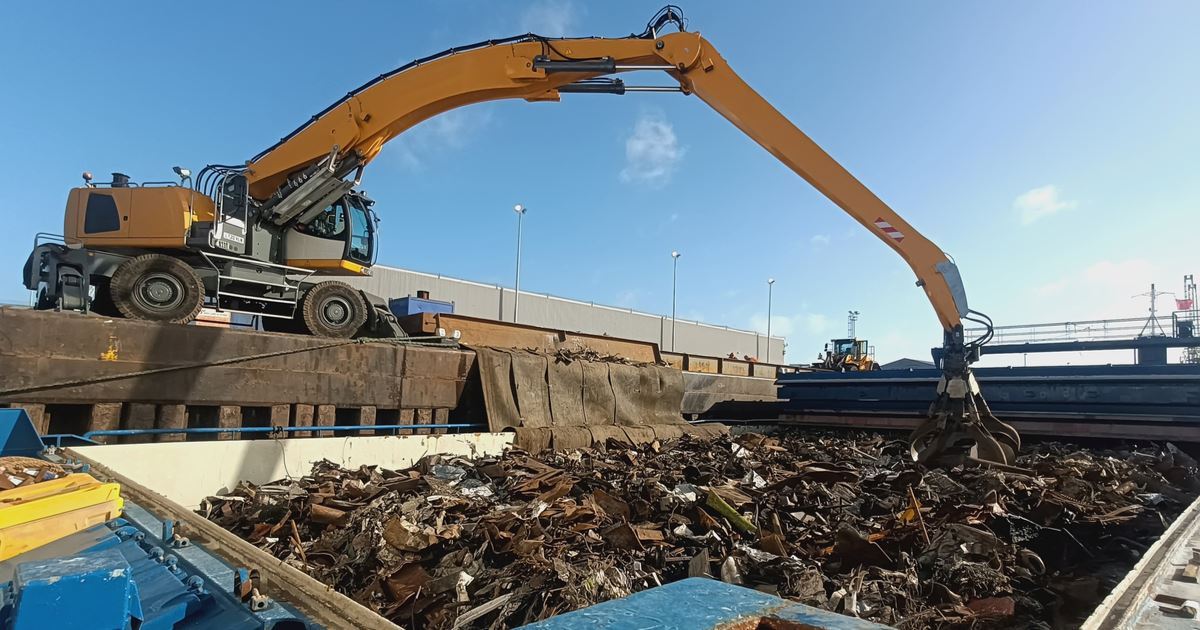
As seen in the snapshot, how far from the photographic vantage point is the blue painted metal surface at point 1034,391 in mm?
9086

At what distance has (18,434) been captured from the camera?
512cm

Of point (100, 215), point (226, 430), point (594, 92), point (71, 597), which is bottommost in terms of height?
point (226, 430)

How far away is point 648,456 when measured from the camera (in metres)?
8.91

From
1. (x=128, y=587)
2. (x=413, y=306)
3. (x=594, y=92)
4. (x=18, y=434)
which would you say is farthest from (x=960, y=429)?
(x=413, y=306)

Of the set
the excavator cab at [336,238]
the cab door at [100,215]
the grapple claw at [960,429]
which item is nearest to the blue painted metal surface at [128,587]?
the cab door at [100,215]

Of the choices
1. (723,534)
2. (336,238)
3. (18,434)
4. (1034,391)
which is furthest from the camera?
(1034,391)

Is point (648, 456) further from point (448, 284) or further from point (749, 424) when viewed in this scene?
point (448, 284)

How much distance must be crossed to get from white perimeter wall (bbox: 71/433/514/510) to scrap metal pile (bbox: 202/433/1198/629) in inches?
11.9

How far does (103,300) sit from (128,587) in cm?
861

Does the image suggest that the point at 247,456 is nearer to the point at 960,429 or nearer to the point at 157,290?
the point at 157,290

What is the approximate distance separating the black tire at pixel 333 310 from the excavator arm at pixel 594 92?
1.20 metres

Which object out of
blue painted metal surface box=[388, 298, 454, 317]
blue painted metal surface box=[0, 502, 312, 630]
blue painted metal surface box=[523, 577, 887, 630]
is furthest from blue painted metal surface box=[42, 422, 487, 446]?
blue painted metal surface box=[388, 298, 454, 317]

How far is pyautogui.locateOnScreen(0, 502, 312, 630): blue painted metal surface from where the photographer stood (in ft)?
4.80

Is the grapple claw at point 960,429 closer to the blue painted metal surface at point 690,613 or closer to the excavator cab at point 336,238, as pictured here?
the blue painted metal surface at point 690,613
